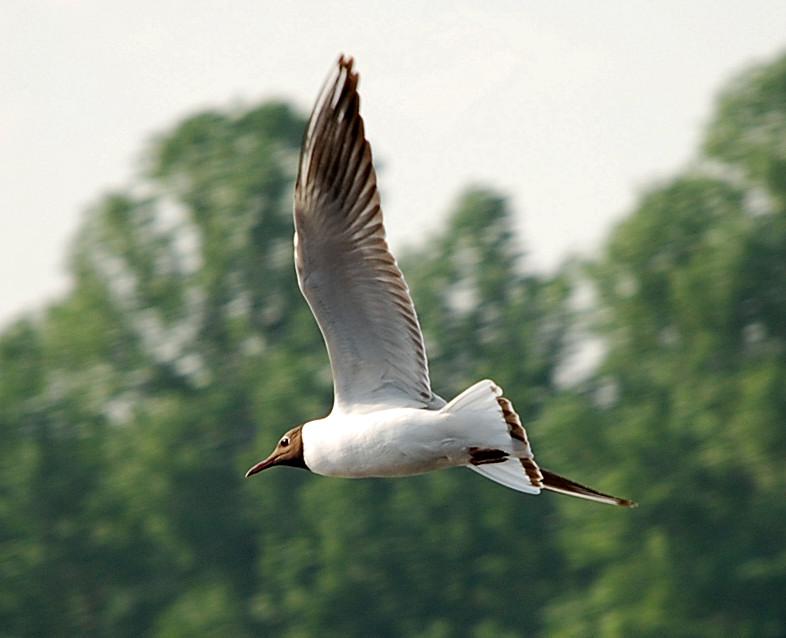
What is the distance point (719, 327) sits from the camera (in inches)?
1028

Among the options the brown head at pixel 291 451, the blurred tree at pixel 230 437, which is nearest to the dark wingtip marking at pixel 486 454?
the brown head at pixel 291 451

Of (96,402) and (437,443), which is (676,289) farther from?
(437,443)

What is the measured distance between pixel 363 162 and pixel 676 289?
18.6 meters

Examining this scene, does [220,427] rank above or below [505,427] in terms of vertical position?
above

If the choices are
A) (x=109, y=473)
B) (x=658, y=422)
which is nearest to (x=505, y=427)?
(x=658, y=422)

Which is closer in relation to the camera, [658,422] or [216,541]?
[658,422]

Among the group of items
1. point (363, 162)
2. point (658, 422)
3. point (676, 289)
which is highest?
point (676, 289)

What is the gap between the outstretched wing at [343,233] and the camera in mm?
7559

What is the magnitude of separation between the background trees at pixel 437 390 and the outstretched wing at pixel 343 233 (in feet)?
46.8

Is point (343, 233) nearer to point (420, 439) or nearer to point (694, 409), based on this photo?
point (420, 439)

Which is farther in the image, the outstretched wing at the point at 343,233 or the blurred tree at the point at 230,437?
the blurred tree at the point at 230,437

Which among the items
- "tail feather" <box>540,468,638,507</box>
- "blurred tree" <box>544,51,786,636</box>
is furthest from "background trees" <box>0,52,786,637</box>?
"tail feather" <box>540,468,638,507</box>

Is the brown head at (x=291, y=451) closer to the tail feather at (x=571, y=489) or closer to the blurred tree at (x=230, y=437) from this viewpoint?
the tail feather at (x=571, y=489)

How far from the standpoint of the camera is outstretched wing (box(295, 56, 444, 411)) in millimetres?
7559
